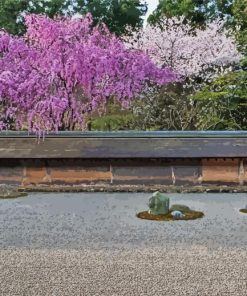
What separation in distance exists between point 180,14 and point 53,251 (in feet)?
62.1

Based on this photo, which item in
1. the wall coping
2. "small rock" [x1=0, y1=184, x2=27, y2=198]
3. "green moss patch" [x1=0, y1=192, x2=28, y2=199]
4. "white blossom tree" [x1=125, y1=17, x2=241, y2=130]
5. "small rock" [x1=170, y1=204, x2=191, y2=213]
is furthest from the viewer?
"white blossom tree" [x1=125, y1=17, x2=241, y2=130]

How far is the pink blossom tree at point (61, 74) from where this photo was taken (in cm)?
1228

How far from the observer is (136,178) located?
918 cm

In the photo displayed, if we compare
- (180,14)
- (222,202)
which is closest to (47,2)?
(180,14)

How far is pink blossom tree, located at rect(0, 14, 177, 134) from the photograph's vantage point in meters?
12.3

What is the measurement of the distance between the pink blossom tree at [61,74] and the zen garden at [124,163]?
35mm

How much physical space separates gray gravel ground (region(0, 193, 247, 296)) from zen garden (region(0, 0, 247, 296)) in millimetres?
17

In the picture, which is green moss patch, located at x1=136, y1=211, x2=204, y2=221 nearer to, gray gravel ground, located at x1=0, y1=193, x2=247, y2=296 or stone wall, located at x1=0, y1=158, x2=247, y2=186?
gray gravel ground, located at x1=0, y1=193, x2=247, y2=296

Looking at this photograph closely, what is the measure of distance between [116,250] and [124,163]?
13.7ft

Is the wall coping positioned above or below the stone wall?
above

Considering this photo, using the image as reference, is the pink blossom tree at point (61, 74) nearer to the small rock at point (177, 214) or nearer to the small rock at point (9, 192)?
the small rock at point (9, 192)

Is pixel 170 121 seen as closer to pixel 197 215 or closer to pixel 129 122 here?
pixel 129 122

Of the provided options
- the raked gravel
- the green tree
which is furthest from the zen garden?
the green tree

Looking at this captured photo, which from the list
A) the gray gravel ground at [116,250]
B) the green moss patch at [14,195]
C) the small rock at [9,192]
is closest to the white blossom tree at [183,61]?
the small rock at [9,192]
